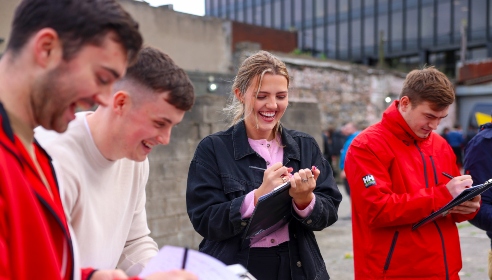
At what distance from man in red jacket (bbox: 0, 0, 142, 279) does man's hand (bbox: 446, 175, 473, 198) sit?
210 cm

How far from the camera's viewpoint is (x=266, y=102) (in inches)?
102

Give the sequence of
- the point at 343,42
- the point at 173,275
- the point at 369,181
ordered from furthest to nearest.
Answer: the point at 343,42
the point at 369,181
the point at 173,275

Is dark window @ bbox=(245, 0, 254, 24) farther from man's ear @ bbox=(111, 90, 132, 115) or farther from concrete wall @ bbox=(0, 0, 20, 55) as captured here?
A: man's ear @ bbox=(111, 90, 132, 115)

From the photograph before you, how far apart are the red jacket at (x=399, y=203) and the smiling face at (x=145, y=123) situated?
1.49 metres

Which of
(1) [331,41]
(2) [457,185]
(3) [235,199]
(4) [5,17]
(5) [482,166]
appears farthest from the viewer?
(1) [331,41]

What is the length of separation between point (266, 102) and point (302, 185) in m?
0.53

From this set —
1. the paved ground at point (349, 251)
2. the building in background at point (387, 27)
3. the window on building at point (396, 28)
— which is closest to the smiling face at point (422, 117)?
the paved ground at point (349, 251)

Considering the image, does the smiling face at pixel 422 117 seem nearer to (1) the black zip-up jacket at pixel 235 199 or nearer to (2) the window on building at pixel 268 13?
(1) the black zip-up jacket at pixel 235 199

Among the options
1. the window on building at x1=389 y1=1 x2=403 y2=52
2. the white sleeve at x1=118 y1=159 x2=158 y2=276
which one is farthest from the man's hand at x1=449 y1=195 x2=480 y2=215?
the window on building at x1=389 y1=1 x2=403 y2=52

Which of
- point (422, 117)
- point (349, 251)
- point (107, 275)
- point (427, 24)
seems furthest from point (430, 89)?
point (427, 24)

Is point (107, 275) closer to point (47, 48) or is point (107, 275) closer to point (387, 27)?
point (47, 48)

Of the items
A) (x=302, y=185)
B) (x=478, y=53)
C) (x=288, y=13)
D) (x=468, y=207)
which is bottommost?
(x=468, y=207)

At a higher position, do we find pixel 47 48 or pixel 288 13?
pixel 288 13

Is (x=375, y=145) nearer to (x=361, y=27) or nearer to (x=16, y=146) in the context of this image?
(x=16, y=146)
